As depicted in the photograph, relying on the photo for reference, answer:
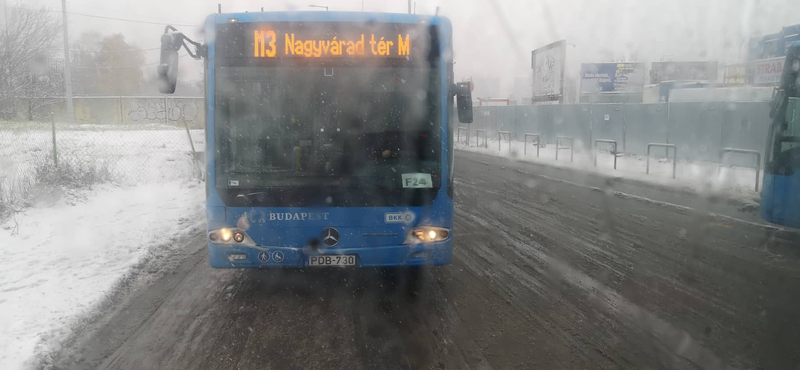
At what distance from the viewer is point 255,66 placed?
16.9 ft

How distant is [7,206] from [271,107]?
19.2 ft

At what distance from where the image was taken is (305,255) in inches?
207

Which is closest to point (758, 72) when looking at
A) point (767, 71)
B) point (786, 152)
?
point (767, 71)

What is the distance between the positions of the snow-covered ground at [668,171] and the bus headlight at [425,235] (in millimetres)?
9906

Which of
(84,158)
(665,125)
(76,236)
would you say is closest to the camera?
(76,236)

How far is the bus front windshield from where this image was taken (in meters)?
5.14

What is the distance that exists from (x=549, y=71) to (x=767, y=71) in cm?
1187

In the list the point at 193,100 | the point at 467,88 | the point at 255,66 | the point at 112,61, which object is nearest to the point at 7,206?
the point at 255,66

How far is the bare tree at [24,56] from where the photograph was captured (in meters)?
22.7

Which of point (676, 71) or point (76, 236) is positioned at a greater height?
point (676, 71)

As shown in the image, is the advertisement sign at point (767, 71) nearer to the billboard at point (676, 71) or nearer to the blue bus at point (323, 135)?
the billboard at point (676, 71)

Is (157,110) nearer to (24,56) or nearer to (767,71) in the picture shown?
(24,56)

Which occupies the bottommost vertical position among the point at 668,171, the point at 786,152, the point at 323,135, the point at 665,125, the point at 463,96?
the point at 668,171

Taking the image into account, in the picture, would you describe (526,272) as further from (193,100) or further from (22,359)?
(193,100)
